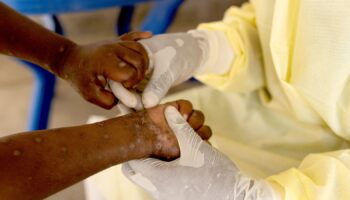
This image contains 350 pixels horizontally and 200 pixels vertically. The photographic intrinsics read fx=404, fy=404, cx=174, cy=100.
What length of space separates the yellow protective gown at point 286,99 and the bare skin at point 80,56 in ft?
0.43

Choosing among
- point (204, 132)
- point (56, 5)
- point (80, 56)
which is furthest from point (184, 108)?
point (56, 5)

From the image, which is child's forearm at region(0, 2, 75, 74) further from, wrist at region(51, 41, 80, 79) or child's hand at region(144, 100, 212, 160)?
child's hand at region(144, 100, 212, 160)

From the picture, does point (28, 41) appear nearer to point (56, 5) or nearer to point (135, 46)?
point (135, 46)

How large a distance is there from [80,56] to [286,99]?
11.8 inches

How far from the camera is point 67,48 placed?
1.80 feet

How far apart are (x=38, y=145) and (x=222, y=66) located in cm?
34

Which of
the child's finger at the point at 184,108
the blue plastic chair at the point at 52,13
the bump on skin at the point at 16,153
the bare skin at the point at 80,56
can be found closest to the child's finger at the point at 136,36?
the bare skin at the point at 80,56

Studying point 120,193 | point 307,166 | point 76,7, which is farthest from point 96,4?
point 307,166

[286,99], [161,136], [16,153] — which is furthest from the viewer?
[286,99]

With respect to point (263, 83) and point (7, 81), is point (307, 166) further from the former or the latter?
point (7, 81)

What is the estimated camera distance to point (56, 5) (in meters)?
0.91

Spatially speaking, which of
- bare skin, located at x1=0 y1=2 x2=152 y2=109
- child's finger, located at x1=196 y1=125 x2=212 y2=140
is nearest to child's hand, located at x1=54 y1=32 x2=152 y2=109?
bare skin, located at x1=0 y1=2 x2=152 y2=109

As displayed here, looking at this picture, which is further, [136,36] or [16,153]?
[136,36]

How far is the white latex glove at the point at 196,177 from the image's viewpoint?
0.44m
